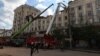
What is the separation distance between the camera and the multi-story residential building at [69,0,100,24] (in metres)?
55.8

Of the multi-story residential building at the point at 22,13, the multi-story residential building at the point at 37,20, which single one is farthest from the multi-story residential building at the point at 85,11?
the multi-story residential building at the point at 22,13

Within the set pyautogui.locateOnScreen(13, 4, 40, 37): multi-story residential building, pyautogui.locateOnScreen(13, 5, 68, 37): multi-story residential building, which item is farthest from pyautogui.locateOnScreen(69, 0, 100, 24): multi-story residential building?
pyautogui.locateOnScreen(13, 4, 40, 37): multi-story residential building

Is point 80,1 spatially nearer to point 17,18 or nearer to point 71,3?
point 71,3

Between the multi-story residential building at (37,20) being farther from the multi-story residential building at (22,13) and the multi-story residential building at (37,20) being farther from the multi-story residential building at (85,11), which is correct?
the multi-story residential building at (85,11)

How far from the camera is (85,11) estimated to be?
59219mm

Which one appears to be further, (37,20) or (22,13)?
(22,13)

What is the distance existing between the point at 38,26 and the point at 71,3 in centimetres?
2063

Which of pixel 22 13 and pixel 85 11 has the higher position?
pixel 22 13

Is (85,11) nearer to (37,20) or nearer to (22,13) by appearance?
(37,20)

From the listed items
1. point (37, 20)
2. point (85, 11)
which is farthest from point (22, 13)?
point (85, 11)

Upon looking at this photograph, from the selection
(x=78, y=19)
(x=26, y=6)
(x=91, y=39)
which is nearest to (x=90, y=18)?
(x=78, y=19)

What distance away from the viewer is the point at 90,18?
56.6 meters

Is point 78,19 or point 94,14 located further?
point 78,19

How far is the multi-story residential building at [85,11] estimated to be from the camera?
55.8 metres
